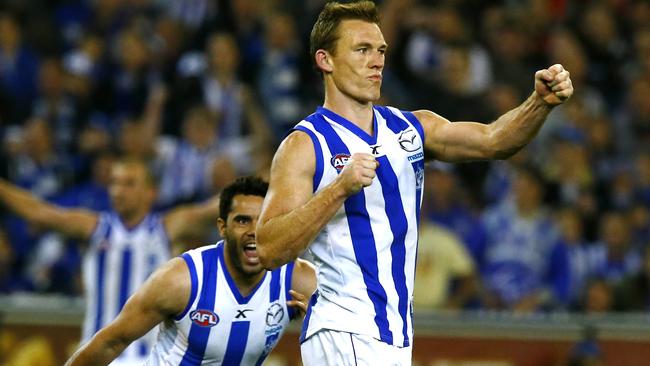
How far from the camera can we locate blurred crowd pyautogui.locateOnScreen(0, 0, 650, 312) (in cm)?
1044

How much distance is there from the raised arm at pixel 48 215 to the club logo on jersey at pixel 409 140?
182 inches

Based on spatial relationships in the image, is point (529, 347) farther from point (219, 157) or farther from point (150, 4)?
point (150, 4)

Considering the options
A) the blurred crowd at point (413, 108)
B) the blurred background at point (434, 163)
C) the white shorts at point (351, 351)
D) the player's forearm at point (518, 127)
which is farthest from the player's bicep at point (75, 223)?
the player's forearm at point (518, 127)

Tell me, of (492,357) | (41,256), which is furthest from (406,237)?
(41,256)

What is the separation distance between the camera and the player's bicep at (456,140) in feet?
17.3

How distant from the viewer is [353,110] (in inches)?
206

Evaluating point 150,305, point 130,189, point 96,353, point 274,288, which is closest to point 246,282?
point 274,288

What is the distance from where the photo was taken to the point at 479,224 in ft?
35.2

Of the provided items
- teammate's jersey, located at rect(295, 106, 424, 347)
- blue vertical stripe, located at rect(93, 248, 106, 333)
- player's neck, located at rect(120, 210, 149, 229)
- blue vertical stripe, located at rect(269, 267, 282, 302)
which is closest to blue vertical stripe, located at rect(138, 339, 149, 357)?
blue vertical stripe, located at rect(93, 248, 106, 333)

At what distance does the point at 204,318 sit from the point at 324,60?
154 cm

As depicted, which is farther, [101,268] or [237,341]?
[101,268]

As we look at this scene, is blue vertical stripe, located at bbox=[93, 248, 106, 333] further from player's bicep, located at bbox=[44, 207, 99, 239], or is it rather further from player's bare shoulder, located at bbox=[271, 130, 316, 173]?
player's bare shoulder, located at bbox=[271, 130, 316, 173]

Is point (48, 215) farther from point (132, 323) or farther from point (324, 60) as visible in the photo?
point (324, 60)

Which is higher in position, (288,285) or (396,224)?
(396,224)
